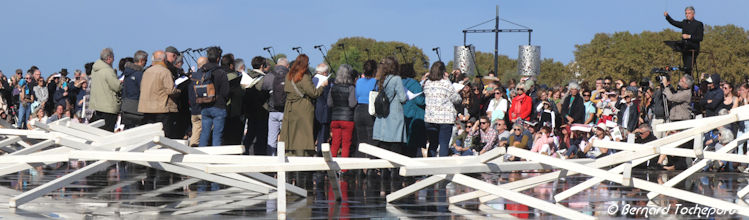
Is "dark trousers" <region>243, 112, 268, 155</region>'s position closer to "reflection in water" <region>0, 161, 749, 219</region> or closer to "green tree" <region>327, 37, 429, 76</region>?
"reflection in water" <region>0, 161, 749, 219</region>

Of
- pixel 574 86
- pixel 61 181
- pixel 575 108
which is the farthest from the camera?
pixel 574 86

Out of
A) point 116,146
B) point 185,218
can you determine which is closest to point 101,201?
point 116,146

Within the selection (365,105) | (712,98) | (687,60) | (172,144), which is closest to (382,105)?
(365,105)

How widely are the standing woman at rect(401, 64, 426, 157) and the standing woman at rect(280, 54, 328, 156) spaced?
112 centimetres

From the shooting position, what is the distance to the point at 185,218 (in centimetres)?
841

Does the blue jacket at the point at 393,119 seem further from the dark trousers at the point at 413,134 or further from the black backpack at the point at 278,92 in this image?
the black backpack at the point at 278,92

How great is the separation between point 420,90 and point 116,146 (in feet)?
22.0

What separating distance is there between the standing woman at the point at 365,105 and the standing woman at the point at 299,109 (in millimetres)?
498

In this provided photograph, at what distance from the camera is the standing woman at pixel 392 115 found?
14.9m

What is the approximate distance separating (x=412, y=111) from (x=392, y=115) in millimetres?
581

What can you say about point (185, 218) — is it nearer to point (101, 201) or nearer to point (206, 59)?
point (101, 201)

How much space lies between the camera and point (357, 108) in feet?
50.7

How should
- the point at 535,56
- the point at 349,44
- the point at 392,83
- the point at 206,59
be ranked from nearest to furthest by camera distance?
the point at 392,83
the point at 206,59
the point at 535,56
the point at 349,44

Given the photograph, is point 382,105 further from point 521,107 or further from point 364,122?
point 521,107
